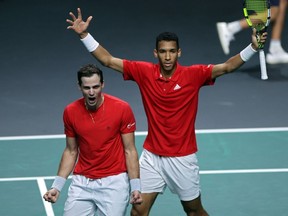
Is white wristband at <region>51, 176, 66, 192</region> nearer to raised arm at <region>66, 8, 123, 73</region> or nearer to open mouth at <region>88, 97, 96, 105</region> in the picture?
open mouth at <region>88, 97, 96, 105</region>

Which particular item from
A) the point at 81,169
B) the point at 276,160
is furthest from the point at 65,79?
the point at 81,169

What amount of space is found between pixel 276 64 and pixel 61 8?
5.04 meters

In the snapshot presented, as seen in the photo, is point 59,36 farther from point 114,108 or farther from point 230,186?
point 114,108

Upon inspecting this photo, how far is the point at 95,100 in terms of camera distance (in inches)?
420

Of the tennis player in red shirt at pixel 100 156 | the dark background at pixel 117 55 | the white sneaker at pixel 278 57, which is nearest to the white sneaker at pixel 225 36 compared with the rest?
the dark background at pixel 117 55

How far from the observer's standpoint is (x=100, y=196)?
35.5 feet

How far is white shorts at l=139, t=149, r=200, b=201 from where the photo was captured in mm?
11555

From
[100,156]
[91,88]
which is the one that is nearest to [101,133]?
[100,156]

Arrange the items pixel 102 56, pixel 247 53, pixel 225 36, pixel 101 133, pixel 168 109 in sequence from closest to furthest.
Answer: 1. pixel 101 133
2. pixel 247 53
3. pixel 168 109
4. pixel 102 56
5. pixel 225 36

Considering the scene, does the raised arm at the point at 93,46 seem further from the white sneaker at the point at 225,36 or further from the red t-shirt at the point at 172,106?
the white sneaker at the point at 225,36

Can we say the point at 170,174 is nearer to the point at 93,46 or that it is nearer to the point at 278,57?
the point at 93,46

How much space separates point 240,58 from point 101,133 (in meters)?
1.75

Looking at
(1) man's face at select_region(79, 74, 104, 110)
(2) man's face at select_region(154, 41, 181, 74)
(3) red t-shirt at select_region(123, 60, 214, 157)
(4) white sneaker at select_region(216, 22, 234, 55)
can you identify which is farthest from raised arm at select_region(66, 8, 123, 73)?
(4) white sneaker at select_region(216, 22, 234, 55)

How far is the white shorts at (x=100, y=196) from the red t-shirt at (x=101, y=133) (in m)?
0.08
